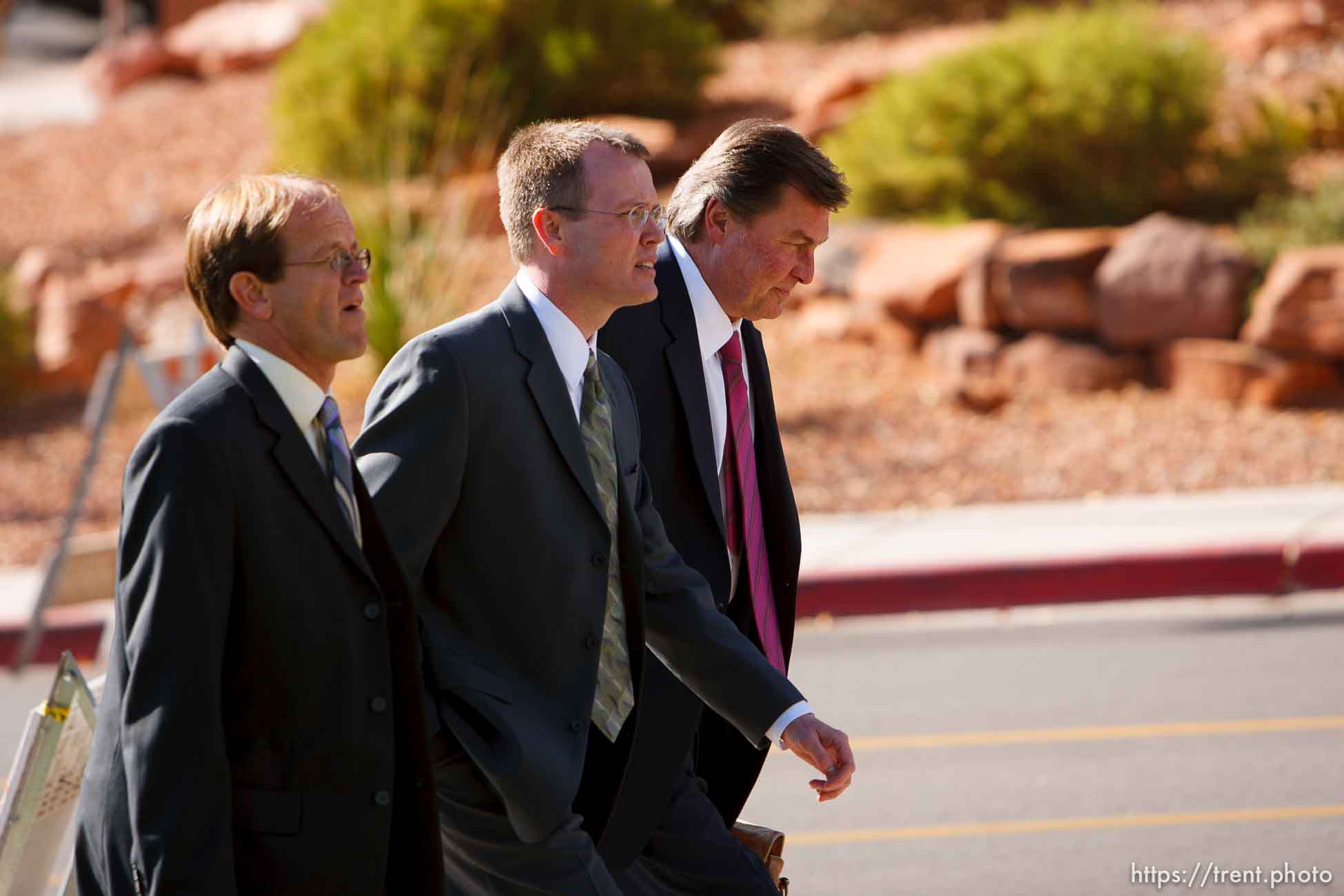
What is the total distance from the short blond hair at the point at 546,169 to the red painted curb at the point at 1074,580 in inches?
228

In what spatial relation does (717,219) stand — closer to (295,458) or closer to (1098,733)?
(295,458)

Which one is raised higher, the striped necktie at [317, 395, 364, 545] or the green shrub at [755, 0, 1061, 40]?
the green shrub at [755, 0, 1061, 40]

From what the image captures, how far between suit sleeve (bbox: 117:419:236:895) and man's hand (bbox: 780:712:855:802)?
122 cm

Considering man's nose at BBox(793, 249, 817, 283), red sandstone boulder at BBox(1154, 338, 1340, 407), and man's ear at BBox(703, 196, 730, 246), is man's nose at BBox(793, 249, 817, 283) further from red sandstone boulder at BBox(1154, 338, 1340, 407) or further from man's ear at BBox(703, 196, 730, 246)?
red sandstone boulder at BBox(1154, 338, 1340, 407)

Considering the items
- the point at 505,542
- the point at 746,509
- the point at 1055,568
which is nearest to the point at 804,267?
the point at 746,509

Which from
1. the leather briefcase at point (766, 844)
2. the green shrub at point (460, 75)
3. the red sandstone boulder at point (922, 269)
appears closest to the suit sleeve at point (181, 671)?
the leather briefcase at point (766, 844)

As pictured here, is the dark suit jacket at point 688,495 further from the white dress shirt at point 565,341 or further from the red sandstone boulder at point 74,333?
the red sandstone boulder at point 74,333

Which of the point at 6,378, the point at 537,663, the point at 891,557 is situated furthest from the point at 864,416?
the point at 537,663

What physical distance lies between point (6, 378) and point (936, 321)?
720cm

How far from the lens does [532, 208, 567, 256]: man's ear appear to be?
11.0 ft

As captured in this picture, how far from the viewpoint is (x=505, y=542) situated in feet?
10.4

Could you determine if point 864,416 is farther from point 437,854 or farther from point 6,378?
point 437,854

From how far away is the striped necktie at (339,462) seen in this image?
2715 mm

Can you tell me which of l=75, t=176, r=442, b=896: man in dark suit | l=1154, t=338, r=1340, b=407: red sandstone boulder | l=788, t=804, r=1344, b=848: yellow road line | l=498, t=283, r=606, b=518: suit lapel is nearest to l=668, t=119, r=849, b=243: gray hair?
l=498, t=283, r=606, b=518: suit lapel
